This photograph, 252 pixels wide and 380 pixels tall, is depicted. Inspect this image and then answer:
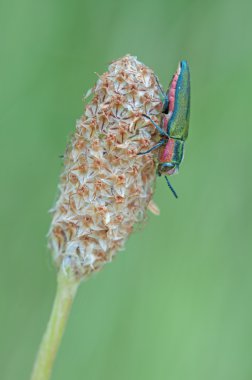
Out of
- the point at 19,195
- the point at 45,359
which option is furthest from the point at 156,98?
the point at 19,195

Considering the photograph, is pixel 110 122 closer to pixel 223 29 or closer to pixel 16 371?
pixel 16 371

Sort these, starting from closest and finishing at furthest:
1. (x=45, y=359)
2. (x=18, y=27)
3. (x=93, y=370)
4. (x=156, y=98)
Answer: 1. (x=45, y=359)
2. (x=156, y=98)
3. (x=93, y=370)
4. (x=18, y=27)

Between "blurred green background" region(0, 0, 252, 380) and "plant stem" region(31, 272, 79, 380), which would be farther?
"blurred green background" region(0, 0, 252, 380)

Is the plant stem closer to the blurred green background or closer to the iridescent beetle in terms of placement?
the iridescent beetle

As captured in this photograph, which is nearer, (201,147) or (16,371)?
(16,371)

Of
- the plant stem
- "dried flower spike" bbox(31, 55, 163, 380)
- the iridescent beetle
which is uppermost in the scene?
the iridescent beetle

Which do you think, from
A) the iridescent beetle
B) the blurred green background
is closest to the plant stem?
the iridescent beetle
